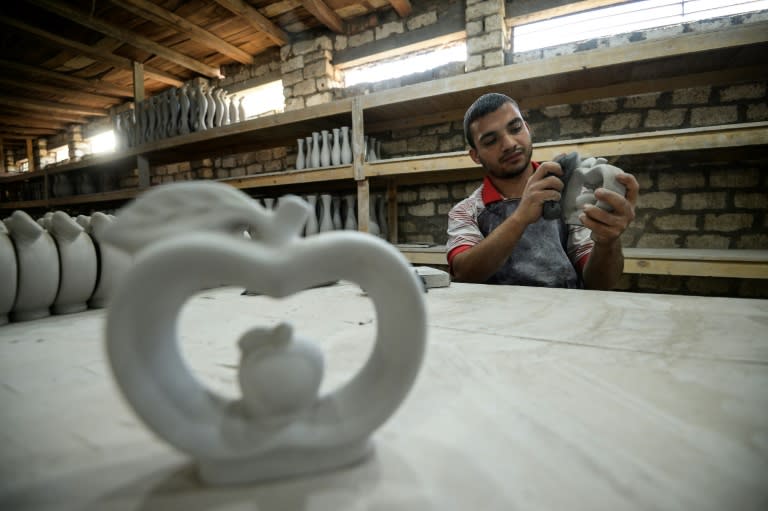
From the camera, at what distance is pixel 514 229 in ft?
4.31

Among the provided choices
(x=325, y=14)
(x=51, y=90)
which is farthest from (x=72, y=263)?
(x=51, y=90)

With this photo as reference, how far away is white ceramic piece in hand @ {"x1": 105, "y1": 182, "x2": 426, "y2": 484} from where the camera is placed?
302mm

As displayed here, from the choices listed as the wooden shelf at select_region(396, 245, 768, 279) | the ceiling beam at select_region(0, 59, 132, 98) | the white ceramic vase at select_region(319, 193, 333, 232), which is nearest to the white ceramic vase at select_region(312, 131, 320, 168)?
the white ceramic vase at select_region(319, 193, 333, 232)

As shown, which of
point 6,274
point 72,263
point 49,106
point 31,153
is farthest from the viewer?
point 31,153

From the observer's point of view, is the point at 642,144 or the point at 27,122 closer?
the point at 642,144

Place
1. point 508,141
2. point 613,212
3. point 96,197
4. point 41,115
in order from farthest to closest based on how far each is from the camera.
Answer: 1. point 41,115
2. point 96,197
3. point 508,141
4. point 613,212

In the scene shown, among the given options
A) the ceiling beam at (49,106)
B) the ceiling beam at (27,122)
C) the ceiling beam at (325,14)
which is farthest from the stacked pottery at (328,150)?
the ceiling beam at (27,122)

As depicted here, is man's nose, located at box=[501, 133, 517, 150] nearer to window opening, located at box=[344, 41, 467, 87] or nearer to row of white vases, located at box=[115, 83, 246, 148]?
window opening, located at box=[344, 41, 467, 87]

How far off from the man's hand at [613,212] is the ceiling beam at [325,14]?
2.70 m

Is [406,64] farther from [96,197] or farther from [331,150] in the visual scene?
[96,197]

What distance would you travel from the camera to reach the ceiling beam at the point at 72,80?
355 cm

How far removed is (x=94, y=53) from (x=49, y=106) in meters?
2.14

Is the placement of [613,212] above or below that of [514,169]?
below

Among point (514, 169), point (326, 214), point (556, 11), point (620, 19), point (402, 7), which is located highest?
point (402, 7)
